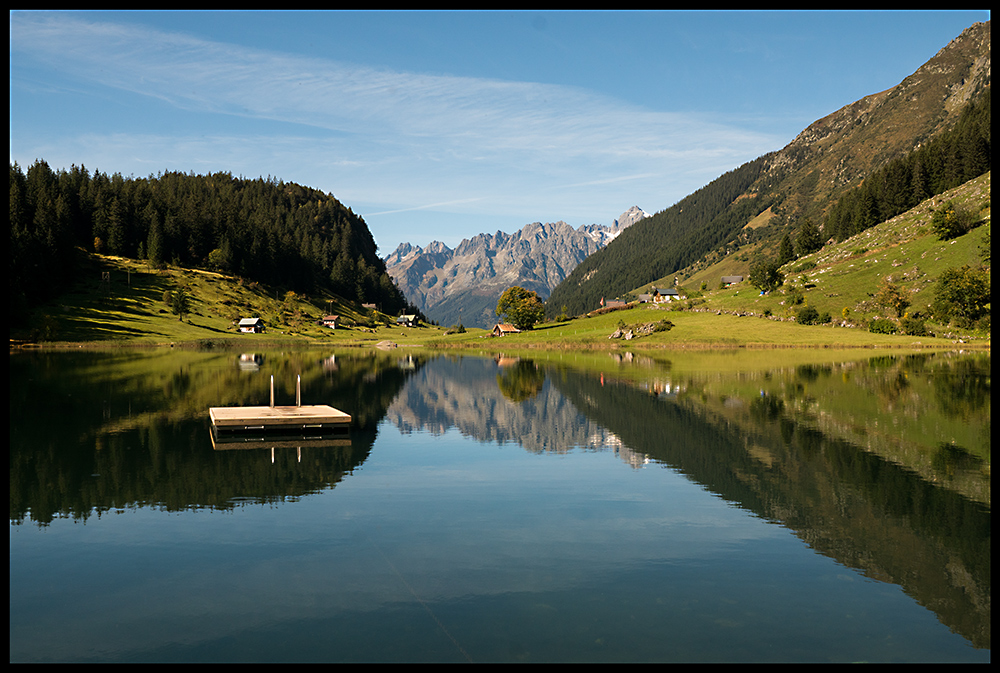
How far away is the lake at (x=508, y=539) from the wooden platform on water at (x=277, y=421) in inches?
51.9

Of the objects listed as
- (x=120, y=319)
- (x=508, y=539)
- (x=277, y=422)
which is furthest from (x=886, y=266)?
(x=120, y=319)

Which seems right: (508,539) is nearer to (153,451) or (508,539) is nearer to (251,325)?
(153,451)

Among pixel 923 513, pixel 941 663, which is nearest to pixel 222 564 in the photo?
pixel 941 663

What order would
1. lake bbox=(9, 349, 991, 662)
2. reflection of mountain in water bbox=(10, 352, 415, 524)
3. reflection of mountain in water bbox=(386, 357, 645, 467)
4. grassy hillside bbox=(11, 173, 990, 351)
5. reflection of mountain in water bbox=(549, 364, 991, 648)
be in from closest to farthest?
lake bbox=(9, 349, 991, 662)
reflection of mountain in water bbox=(549, 364, 991, 648)
reflection of mountain in water bbox=(10, 352, 415, 524)
reflection of mountain in water bbox=(386, 357, 645, 467)
grassy hillside bbox=(11, 173, 990, 351)

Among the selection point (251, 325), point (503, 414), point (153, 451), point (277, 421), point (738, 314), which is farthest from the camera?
point (251, 325)

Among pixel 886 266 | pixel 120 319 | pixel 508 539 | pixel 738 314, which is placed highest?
pixel 886 266

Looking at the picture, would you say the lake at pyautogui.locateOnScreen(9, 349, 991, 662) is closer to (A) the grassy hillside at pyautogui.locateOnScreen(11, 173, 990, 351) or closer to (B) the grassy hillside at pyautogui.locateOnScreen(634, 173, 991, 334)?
(A) the grassy hillside at pyautogui.locateOnScreen(11, 173, 990, 351)

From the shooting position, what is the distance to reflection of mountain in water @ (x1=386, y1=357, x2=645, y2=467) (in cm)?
4162

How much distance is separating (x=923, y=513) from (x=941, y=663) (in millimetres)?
12207

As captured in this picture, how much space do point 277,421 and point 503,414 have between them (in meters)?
18.7

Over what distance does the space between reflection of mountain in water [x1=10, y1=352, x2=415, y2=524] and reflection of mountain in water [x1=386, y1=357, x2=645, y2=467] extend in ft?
12.1

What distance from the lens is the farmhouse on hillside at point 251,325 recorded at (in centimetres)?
19100

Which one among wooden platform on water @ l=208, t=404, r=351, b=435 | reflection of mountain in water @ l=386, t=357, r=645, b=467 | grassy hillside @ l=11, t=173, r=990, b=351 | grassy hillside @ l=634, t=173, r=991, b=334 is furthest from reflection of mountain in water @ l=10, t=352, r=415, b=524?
grassy hillside @ l=634, t=173, r=991, b=334

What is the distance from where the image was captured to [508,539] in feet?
70.4
